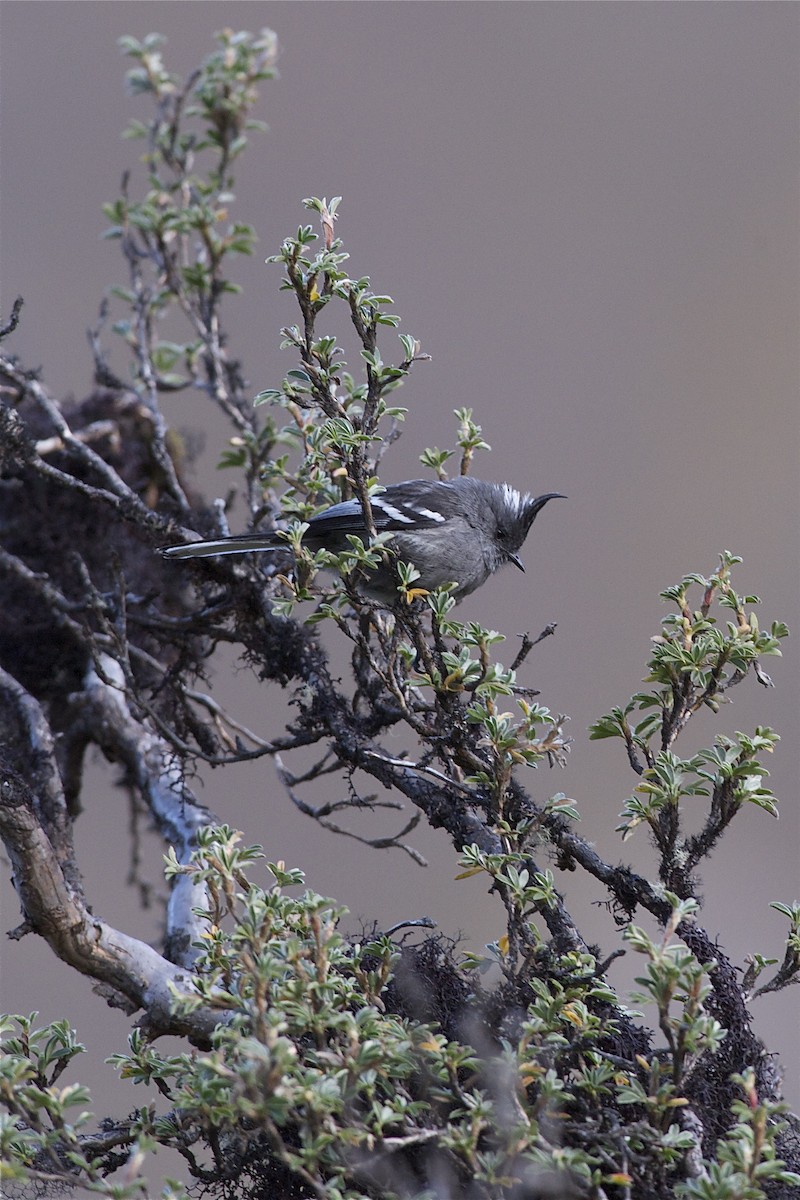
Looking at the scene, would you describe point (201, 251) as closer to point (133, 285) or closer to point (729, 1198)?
point (133, 285)

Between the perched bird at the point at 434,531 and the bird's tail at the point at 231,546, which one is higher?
the perched bird at the point at 434,531

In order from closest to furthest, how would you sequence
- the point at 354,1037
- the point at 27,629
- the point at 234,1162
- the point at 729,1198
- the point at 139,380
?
the point at 729,1198 → the point at 354,1037 → the point at 234,1162 → the point at 27,629 → the point at 139,380

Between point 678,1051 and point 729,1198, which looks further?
point 678,1051

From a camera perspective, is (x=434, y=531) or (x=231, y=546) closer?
(x=231, y=546)

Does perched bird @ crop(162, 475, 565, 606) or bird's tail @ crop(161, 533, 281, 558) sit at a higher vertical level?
perched bird @ crop(162, 475, 565, 606)

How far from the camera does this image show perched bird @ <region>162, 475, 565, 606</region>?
2.98 m

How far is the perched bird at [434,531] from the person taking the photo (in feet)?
9.77

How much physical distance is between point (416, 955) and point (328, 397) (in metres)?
1.12

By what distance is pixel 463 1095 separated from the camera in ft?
5.55

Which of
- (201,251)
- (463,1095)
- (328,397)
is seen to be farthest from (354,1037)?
(201,251)

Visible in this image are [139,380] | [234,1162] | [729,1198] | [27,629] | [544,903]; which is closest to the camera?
[729,1198]

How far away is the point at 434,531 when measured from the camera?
10.7 feet

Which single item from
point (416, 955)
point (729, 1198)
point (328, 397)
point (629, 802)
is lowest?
point (729, 1198)

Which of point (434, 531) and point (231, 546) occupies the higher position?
point (434, 531)
